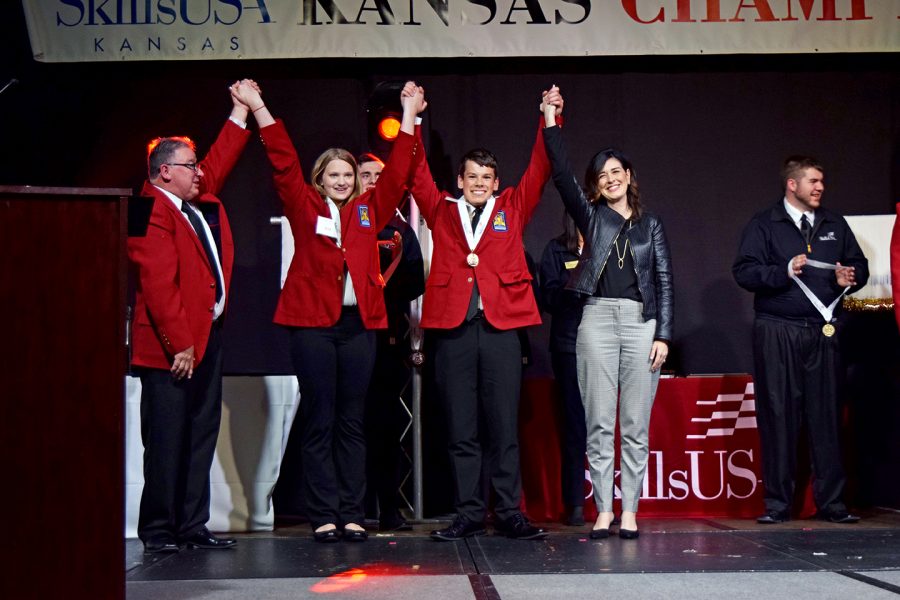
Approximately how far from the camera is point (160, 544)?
386 cm

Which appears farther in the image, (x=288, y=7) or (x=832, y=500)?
(x=288, y=7)

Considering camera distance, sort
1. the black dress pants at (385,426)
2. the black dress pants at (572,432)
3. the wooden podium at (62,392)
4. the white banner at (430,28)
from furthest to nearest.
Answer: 1. the white banner at (430,28)
2. the black dress pants at (572,432)
3. the black dress pants at (385,426)
4. the wooden podium at (62,392)

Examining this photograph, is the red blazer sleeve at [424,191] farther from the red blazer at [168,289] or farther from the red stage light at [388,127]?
the red blazer at [168,289]

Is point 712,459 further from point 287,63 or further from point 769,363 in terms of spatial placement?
point 287,63

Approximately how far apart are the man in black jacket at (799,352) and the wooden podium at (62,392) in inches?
125

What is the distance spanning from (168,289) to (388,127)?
62.4 inches

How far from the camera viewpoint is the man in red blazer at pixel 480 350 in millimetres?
4055

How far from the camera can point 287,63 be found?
18.6 feet

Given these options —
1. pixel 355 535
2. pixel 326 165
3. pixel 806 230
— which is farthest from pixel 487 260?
pixel 806 230

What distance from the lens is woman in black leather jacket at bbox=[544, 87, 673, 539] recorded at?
4023mm

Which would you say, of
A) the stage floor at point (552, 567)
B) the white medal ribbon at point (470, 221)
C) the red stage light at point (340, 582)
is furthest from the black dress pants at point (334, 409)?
the red stage light at point (340, 582)

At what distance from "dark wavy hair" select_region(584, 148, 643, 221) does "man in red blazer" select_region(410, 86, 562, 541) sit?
0.20 meters

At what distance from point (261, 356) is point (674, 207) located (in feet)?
7.93

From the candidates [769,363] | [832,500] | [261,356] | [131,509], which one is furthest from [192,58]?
[832,500]
